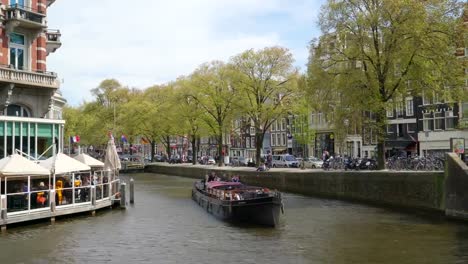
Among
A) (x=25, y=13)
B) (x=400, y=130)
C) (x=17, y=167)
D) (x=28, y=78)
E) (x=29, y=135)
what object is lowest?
(x=17, y=167)

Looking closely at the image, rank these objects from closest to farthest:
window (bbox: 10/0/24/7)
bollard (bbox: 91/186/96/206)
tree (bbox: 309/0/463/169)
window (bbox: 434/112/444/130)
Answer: bollard (bbox: 91/186/96/206) < tree (bbox: 309/0/463/169) < window (bbox: 10/0/24/7) < window (bbox: 434/112/444/130)

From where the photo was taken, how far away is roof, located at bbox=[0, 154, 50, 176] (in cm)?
2623

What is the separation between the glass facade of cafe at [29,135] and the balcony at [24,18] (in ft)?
22.9

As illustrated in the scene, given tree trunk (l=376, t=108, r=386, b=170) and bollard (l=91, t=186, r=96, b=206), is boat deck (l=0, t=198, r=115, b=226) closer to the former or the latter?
bollard (l=91, t=186, r=96, b=206)

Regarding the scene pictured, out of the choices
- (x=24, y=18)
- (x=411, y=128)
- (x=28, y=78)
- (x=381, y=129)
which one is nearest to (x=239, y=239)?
(x=381, y=129)

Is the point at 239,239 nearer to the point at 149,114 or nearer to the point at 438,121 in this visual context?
the point at 438,121

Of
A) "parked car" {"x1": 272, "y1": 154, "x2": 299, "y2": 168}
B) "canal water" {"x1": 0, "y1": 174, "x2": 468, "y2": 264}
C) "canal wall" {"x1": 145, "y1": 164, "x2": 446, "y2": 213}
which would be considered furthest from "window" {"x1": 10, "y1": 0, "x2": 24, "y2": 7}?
"parked car" {"x1": 272, "y1": 154, "x2": 299, "y2": 168}

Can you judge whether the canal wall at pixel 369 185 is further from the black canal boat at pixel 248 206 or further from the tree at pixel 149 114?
the tree at pixel 149 114

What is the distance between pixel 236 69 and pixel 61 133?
28.4 metres

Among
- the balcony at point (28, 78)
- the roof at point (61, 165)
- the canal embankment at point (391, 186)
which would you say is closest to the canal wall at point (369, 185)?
the canal embankment at point (391, 186)

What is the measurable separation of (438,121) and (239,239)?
4842 centimetres

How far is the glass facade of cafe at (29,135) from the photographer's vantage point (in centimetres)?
3738

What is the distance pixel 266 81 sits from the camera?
65.0 meters

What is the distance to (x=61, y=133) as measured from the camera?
141ft
